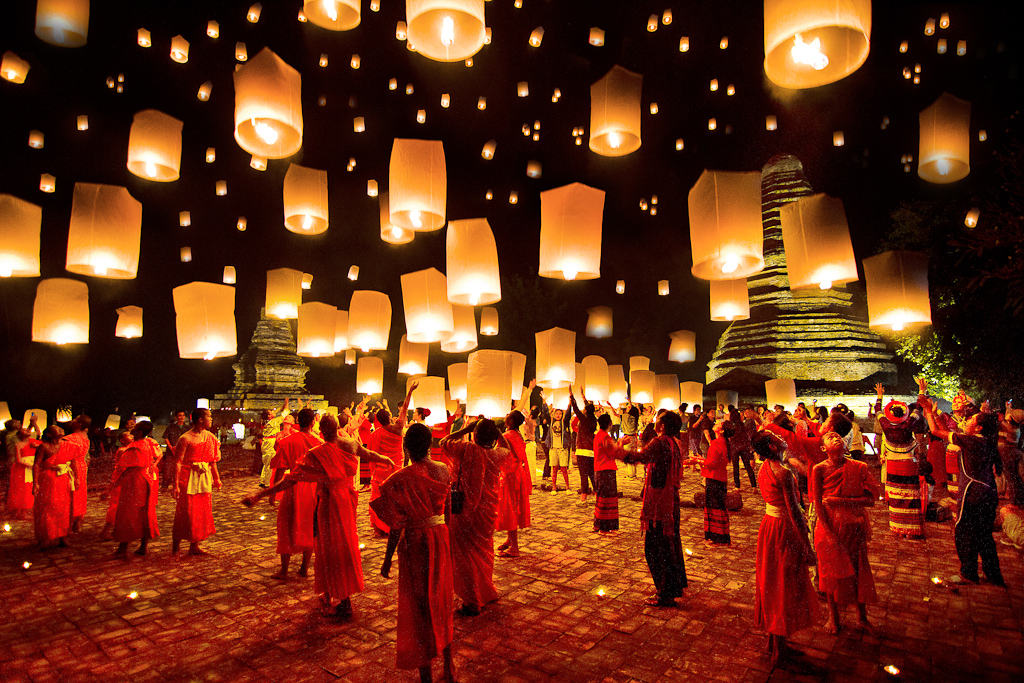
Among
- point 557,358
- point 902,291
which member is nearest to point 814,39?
point 902,291

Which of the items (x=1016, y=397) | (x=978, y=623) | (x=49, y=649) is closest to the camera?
(x=49, y=649)

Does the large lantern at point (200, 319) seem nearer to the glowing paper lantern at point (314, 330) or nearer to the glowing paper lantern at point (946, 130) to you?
the glowing paper lantern at point (314, 330)

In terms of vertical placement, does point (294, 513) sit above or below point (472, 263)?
below

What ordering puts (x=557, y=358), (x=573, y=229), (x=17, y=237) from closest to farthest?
(x=573, y=229)
(x=17, y=237)
(x=557, y=358)

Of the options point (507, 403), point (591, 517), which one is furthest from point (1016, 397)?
point (507, 403)

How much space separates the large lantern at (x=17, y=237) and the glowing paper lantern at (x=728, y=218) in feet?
21.8

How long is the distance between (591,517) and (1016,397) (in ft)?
42.8

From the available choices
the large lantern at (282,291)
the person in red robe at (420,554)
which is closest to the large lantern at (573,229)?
the person in red robe at (420,554)

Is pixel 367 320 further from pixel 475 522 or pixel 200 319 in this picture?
pixel 475 522

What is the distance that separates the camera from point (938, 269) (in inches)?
562

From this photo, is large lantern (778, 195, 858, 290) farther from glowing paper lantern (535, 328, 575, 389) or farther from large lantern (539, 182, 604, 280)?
glowing paper lantern (535, 328, 575, 389)

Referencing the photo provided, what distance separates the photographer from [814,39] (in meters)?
3.32

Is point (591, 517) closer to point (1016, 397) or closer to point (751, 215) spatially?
point (751, 215)

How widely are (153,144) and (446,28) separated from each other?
158 inches
